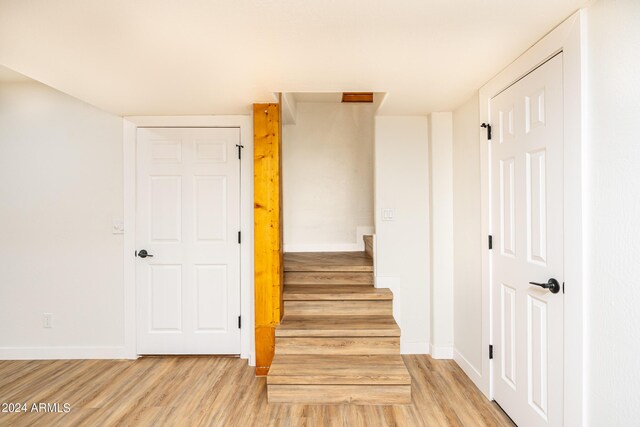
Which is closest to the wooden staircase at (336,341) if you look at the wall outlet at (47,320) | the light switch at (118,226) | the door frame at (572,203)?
the door frame at (572,203)

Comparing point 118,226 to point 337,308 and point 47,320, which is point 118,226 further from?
point 337,308

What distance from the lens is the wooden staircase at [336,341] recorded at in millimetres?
2326

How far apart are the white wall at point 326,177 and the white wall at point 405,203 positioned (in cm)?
89

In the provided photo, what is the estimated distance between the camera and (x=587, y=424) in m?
1.51

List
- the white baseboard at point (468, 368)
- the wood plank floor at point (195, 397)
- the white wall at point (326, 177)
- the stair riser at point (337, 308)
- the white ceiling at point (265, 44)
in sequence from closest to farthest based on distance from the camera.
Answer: the white ceiling at point (265, 44), the wood plank floor at point (195, 397), the white baseboard at point (468, 368), the stair riser at point (337, 308), the white wall at point (326, 177)

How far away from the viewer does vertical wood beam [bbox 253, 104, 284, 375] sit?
9.14 feet

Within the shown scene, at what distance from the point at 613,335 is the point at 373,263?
2.03 metres

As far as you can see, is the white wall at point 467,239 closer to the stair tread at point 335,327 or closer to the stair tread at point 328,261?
the stair tread at point 335,327

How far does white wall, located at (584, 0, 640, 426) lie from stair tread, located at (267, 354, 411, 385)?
114cm

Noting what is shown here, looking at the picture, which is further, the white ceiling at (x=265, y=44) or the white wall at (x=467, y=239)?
the white wall at (x=467, y=239)

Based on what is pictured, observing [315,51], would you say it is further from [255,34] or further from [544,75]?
[544,75]

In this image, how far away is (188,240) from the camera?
316cm

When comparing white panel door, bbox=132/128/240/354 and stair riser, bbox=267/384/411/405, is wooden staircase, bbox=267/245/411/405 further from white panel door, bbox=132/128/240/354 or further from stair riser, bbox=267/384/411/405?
white panel door, bbox=132/128/240/354

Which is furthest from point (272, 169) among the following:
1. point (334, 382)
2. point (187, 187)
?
point (334, 382)
